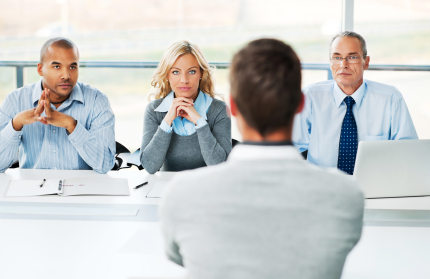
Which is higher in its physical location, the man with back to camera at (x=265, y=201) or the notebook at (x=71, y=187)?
the man with back to camera at (x=265, y=201)

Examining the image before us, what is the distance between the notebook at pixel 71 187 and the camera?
64.3 inches

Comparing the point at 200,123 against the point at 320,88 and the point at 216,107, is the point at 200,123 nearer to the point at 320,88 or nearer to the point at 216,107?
the point at 216,107

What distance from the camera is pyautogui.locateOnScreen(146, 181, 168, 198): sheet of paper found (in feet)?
5.36

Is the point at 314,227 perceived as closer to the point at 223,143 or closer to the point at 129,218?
the point at 129,218

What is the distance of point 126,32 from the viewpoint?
19109mm

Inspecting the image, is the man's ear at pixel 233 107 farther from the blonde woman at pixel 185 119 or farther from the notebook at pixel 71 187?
the blonde woman at pixel 185 119

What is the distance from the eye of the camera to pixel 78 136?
2.01 meters

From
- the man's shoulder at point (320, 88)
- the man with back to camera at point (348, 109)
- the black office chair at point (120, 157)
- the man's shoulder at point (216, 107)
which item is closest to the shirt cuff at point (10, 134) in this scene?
the black office chair at point (120, 157)

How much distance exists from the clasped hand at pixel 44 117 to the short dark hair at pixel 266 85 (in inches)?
57.5

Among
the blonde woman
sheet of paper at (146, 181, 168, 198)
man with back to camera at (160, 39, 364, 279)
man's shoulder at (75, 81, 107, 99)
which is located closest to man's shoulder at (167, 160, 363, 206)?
man with back to camera at (160, 39, 364, 279)

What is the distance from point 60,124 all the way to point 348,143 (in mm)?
1454

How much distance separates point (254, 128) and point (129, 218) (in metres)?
0.85

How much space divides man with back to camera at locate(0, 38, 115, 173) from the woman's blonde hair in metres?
0.31

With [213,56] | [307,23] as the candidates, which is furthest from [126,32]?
[307,23]
